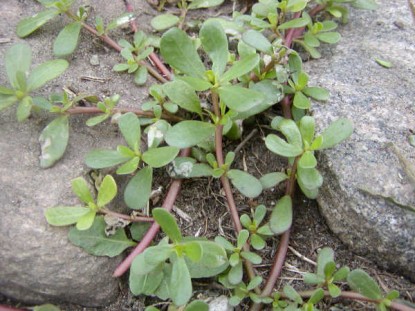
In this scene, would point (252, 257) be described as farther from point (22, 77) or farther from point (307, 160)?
point (22, 77)

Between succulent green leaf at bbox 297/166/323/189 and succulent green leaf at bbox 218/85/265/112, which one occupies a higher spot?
succulent green leaf at bbox 218/85/265/112

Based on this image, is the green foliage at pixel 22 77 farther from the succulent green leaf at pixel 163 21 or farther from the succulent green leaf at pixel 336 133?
the succulent green leaf at pixel 336 133

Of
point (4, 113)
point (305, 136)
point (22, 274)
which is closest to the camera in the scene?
point (22, 274)

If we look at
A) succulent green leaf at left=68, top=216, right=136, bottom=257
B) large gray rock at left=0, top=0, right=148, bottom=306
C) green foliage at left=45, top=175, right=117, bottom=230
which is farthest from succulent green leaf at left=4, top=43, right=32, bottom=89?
succulent green leaf at left=68, top=216, right=136, bottom=257

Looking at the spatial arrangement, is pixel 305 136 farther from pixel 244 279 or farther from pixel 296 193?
pixel 244 279

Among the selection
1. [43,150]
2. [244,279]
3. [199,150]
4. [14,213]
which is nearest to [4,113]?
[43,150]

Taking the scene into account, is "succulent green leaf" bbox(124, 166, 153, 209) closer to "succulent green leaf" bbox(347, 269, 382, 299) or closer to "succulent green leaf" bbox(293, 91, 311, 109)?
"succulent green leaf" bbox(293, 91, 311, 109)
